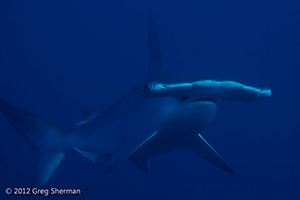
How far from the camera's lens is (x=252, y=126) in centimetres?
1195

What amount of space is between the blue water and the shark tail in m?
5.78

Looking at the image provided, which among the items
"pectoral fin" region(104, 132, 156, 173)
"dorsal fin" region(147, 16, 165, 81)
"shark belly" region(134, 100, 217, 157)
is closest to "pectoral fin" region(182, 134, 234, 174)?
"shark belly" region(134, 100, 217, 157)

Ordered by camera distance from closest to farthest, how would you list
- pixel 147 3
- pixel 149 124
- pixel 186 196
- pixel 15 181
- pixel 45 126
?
pixel 149 124
pixel 45 126
pixel 186 196
pixel 15 181
pixel 147 3

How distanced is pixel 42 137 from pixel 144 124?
5.65 feet

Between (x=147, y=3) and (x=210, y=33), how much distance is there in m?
4.24

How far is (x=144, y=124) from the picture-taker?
10.7 feet

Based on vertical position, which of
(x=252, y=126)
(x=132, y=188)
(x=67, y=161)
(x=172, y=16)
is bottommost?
(x=252, y=126)

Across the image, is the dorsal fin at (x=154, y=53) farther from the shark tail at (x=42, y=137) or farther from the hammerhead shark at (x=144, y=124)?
the shark tail at (x=42, y=137)

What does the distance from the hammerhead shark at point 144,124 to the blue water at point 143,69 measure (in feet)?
19.4

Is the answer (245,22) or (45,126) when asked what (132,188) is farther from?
(245,22)

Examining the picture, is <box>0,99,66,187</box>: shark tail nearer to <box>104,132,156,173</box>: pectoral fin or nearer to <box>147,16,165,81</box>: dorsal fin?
<box>104,132,156,173</box>: pectoral fin

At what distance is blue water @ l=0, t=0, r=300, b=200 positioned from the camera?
32.8 feet

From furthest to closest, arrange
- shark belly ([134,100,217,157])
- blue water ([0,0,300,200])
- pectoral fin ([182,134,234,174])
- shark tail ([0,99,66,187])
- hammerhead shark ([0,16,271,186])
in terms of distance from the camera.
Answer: blue water ([0,0,300,200]), shark tail ([0,99,66,187]), pectoral fin ([182,134,234,174]), shark belly ([134,100,217,157]), hammerhead shark ([0,16,271,186])

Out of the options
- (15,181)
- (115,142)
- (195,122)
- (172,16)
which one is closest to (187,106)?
(195,122)
